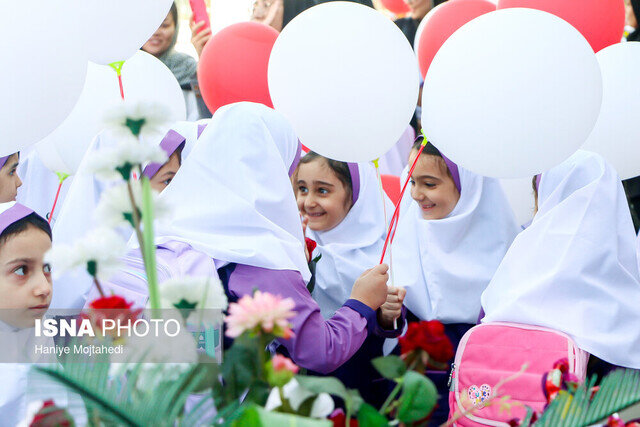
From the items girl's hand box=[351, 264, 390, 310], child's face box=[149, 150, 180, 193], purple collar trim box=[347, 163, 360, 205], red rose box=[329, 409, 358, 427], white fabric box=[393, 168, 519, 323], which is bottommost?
white fabric box=[393, 168, 519, 323]

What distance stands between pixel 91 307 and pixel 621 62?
239 cm

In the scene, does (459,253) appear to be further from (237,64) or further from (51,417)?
(51,417)

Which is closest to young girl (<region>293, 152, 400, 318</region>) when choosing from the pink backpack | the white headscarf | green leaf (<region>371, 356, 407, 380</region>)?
the white headscarf

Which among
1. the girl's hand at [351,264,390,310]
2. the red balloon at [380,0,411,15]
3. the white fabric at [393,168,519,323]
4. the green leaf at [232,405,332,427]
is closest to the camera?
the green leaf at [232,405,332,427]

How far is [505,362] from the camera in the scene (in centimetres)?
218

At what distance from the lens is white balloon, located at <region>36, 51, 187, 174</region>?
287cm

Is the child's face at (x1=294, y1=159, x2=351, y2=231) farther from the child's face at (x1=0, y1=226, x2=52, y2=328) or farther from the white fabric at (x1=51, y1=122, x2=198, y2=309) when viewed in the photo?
the child's face at (x1=0, y1=226, x2=52, y2=328)

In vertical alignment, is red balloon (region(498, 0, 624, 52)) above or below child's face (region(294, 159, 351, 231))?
above

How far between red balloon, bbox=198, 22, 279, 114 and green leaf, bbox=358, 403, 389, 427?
8.37ft

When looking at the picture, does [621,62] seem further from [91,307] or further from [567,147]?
[91,307]

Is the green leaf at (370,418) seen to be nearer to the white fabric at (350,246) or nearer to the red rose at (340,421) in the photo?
the red rose at (340,421)

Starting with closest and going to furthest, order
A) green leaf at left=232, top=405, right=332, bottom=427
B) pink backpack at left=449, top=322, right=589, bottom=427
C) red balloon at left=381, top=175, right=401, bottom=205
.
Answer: green leaf at left=232, top=405, right=332, bottom=427, pink backpack at left=449, top=322, right=589, bottom=427, red balloon at left=381, top=175, right=401, bottom=205

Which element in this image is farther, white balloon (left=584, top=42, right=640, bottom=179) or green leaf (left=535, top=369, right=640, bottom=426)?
white balloon (left=584, top=42, right=640, bottom=179)

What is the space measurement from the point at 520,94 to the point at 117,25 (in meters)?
1.21
